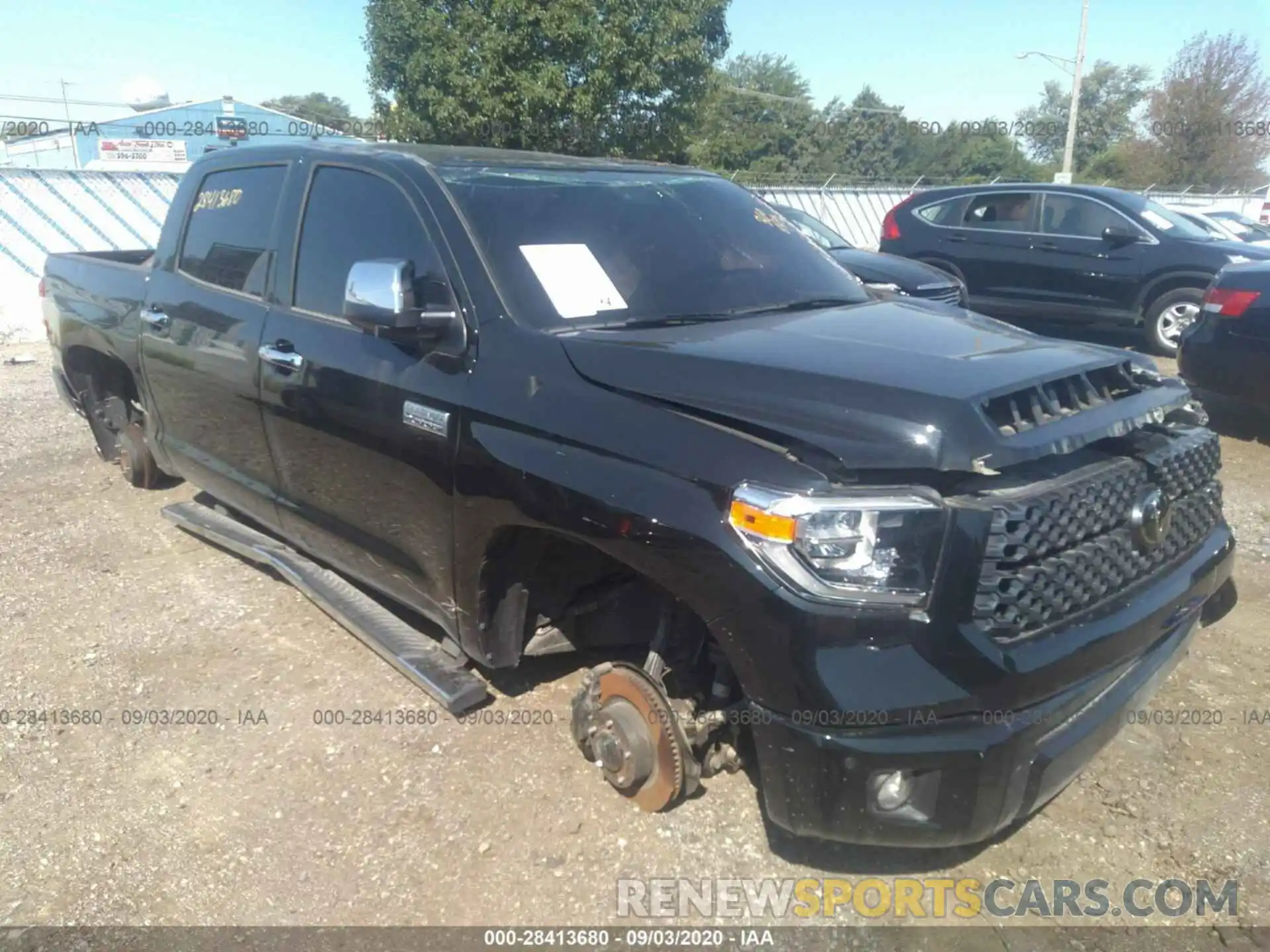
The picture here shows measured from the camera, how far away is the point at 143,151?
41.6m

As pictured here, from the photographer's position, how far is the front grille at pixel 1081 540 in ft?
7.29

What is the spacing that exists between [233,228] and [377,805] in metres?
2.54

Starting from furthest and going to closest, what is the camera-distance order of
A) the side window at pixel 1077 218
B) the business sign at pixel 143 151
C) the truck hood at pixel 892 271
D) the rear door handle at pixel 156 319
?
the business sign at pixel 143 151 < the side window at pixel 1077 218 < the truck hood at pixel 892 271 < the rear door handle at pixel 156 319

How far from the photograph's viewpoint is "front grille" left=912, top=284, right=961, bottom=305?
8312 mm

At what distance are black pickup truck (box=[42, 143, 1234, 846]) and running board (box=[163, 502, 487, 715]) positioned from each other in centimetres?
2

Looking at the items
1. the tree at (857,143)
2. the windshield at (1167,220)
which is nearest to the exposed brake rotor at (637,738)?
the windshield at (1167,220)

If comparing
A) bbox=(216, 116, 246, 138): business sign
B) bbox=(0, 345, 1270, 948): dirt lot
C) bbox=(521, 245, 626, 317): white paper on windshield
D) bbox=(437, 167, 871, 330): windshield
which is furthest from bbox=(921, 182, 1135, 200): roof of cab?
bbox=(216, 116, 246, 138): business sign

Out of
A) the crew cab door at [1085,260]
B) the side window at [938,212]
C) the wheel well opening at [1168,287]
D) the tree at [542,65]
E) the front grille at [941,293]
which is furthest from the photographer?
the tree at [542,65]

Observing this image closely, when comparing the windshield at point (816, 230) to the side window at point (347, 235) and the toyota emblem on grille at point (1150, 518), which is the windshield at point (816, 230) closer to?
the side window at point (347, 235)

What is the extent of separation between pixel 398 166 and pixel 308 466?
114 centimetres

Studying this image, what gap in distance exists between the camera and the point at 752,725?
2.33 m

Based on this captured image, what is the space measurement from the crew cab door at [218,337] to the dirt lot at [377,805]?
2.33ft

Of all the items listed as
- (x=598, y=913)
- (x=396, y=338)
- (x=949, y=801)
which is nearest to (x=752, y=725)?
(x=949, y=801)

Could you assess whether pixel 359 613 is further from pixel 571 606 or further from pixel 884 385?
pixel 884 385
